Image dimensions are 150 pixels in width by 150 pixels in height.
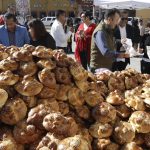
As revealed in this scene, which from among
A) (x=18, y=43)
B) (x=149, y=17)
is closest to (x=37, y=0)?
(x=149, y=17)

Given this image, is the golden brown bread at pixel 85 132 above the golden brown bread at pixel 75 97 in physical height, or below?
below

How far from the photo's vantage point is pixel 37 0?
66.6 metres

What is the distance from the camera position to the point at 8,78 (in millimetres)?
2479

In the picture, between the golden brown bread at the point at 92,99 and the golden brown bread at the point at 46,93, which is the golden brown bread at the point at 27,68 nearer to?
the golden brown bread at the point at 46,93

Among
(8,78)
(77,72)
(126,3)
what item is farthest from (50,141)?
(126,3)

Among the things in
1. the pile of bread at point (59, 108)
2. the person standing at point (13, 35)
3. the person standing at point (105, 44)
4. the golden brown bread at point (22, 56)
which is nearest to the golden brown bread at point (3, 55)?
the pile of bread at point (59, 108)

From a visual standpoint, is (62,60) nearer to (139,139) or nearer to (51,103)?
(51,103)

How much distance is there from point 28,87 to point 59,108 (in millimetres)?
237

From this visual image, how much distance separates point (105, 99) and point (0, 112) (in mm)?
809

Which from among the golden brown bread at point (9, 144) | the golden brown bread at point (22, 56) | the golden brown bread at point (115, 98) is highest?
the golden brown bread at point (22, 56)

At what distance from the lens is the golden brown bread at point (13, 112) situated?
92.5 inches

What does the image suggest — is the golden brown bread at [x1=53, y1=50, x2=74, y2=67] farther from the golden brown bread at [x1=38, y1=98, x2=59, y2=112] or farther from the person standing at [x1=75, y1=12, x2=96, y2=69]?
the person standing at [x1=75, y1=12, x2=96, y2=69]

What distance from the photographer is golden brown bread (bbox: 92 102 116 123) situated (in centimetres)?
258

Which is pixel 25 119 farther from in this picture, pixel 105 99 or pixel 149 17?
pixel 149 17
